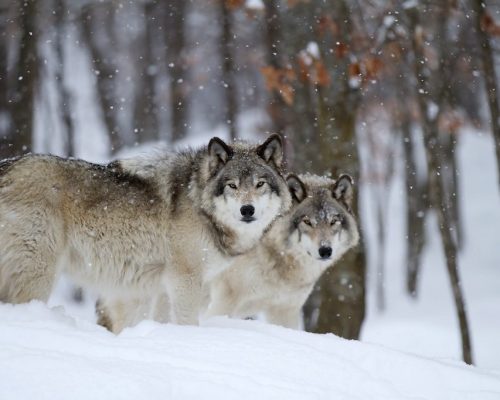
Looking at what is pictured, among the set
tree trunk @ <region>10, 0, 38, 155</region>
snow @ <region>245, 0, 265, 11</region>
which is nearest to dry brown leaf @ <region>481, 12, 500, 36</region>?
snow @ <region>245, 0, 265, 11</region>

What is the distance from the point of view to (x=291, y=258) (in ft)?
23.5

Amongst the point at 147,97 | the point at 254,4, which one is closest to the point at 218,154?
the point at 254,4

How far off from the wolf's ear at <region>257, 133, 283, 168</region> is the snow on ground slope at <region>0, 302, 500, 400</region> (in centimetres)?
211

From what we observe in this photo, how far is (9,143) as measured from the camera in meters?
10.8

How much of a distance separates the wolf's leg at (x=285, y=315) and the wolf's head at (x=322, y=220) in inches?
25.0

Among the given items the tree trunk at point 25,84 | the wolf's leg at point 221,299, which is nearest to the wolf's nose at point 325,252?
the wolf's leg at point 221,299

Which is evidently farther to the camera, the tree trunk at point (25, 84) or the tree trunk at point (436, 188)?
the tree trunk at point (25, 84)

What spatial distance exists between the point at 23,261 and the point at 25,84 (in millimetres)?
5987

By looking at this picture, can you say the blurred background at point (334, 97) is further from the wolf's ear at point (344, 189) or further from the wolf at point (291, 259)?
the wolf at point (291, 259)

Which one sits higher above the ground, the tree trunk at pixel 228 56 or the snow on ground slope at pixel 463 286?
the tree trunk at pixel 228 56

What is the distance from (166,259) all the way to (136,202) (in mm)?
572

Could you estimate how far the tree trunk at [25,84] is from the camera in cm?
1006

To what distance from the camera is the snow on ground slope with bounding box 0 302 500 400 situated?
322cm

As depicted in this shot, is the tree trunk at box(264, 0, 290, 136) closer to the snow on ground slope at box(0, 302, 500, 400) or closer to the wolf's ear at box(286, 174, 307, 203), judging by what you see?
the wolf's ear at box(286, 174, 307, 203)
